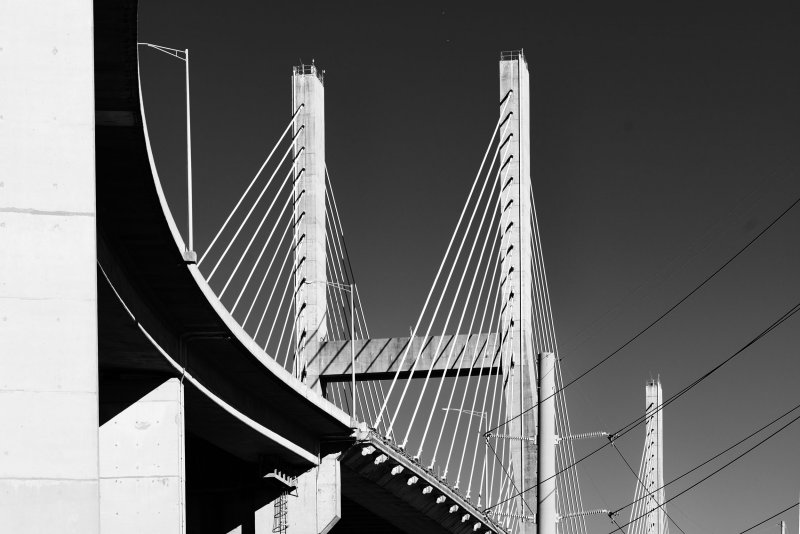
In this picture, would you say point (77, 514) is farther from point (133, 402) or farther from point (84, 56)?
point (133, 402)

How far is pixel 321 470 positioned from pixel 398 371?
5.19 metres

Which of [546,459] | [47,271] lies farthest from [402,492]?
[47,271]

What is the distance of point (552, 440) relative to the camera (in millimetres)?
27875

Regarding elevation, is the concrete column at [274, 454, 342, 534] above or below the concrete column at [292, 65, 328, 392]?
below

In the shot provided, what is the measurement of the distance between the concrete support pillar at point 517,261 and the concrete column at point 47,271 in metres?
33.3

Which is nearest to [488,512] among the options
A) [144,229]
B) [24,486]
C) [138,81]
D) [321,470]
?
[321,470]

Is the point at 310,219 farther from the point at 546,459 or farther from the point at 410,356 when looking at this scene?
the point at 546,459

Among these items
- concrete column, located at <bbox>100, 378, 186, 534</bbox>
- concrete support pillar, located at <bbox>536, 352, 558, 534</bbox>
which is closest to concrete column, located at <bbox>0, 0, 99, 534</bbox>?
concrete support pillar, located at <bbox>536, 352, 558, 534</bbox>

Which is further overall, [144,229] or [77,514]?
[144,229]

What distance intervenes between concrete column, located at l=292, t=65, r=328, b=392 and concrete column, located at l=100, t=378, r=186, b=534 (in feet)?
62.6

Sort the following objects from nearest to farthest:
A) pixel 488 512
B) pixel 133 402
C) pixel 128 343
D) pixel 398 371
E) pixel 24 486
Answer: pixel 24 486 → pixel 128 343 → pixel 133 402 → pixel 398 371 → pixel 488 512

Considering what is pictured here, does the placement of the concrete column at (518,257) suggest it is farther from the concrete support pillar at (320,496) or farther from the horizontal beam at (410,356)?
the concrete support pillar at (320,496)

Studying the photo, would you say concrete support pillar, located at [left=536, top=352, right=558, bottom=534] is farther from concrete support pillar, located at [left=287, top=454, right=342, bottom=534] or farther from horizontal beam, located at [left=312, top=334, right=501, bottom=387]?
horizontal beam, located at [left=312, top=334, right=501, bottom=387]

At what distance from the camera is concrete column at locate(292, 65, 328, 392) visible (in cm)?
4878
